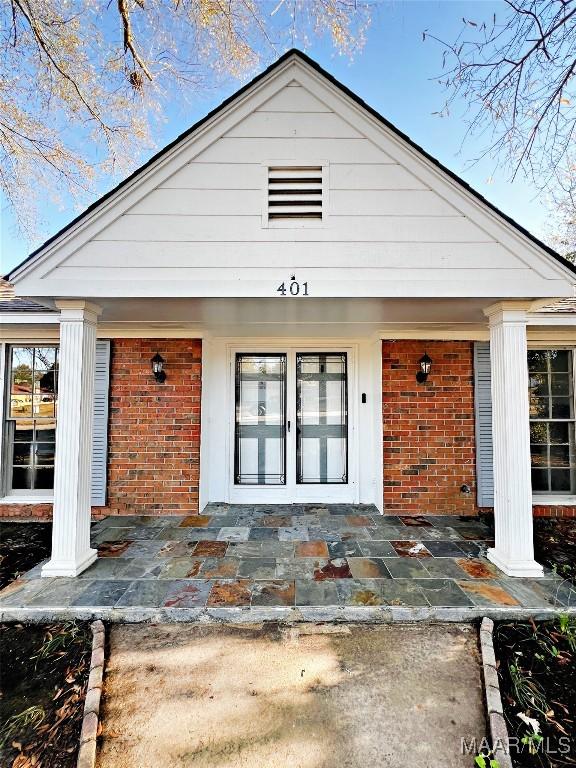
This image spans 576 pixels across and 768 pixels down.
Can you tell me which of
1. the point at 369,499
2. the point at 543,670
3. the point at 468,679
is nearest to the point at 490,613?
the point at 543,670

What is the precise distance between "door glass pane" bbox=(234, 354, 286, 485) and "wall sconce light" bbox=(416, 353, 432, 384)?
2.01 meters

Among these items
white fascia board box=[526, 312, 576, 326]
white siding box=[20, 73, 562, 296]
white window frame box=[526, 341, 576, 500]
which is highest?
white siding box=[20, 73, 562, 296]

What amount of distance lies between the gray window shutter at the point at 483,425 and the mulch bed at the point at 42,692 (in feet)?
16.5

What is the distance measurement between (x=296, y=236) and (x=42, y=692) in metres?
3.98

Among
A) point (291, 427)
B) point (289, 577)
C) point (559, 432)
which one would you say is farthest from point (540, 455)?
point (289, 577)

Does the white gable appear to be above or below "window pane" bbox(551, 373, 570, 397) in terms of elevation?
above

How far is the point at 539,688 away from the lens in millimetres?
2453

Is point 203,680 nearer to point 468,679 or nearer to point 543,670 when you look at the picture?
point 468,679

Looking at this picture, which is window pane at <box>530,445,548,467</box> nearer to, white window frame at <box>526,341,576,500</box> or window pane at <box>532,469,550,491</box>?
window pane at <box>532,469,550,491</box>

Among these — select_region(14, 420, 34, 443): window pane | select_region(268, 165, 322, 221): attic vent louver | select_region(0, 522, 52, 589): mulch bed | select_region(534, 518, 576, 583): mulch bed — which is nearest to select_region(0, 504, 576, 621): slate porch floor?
select_region(0, 522, 52, 589): mulch bed

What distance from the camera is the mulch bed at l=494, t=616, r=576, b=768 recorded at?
2068mm

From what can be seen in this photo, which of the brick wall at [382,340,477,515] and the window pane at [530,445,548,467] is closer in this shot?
the brick wall at [382,340,477,515]

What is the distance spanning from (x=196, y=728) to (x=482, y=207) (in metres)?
4.59

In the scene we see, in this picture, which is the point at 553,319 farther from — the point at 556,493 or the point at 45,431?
the point at 45,431
